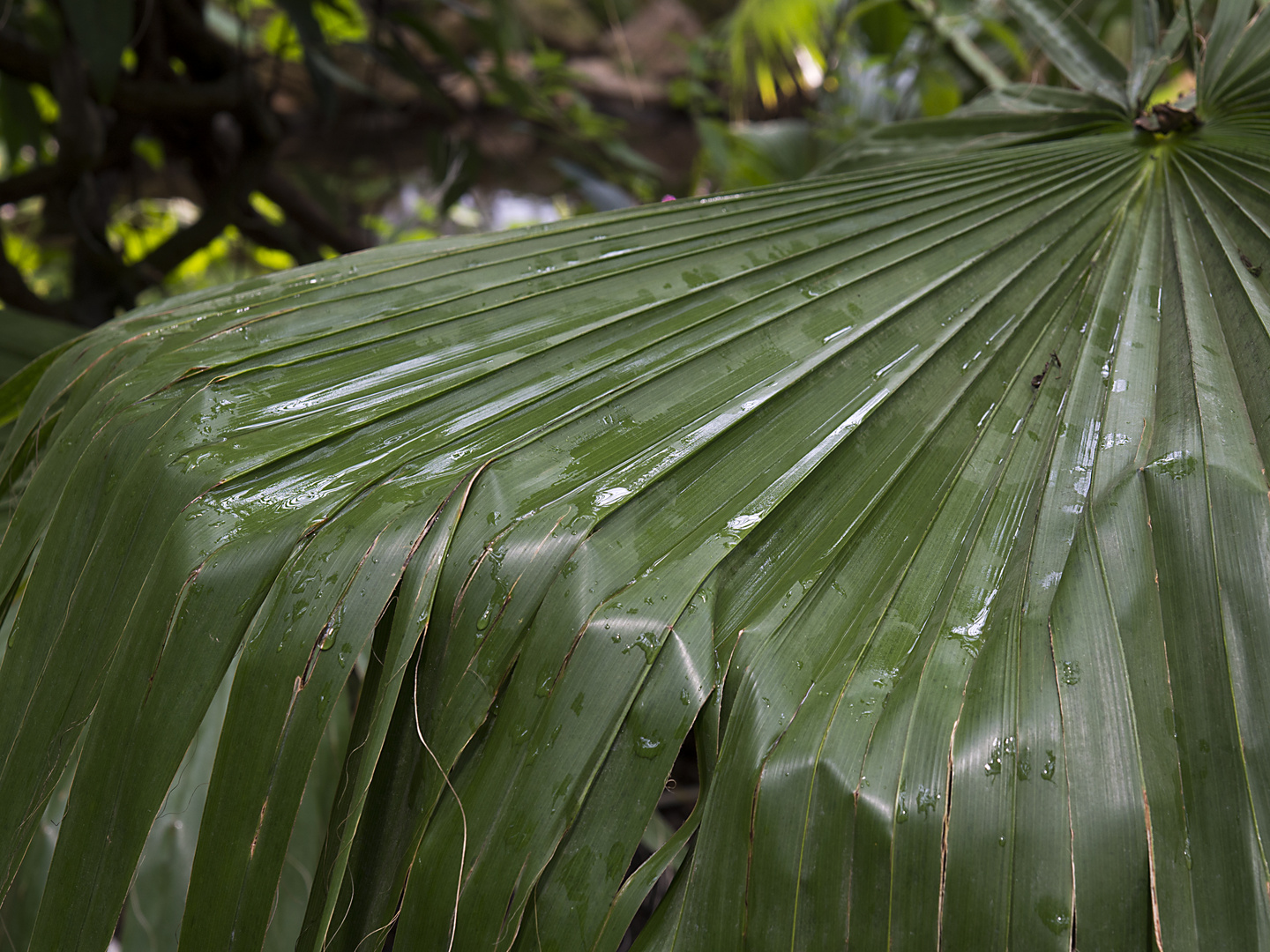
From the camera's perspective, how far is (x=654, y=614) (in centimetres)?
36

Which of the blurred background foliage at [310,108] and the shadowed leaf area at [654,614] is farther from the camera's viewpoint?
the blurred background foliage at [310,108]

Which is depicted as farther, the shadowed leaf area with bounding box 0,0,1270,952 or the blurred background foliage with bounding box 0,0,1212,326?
the blurred background foliage with bounding box 0,0,1212,326

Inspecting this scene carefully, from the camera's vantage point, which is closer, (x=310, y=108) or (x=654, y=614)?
(x=654, y=614)

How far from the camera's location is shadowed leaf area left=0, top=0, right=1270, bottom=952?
1.07 feet

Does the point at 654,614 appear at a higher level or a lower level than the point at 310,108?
lower

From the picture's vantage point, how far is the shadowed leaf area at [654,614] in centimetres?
32

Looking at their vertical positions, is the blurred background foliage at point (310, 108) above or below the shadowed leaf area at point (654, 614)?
above

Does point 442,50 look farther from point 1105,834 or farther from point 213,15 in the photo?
point 1105,834

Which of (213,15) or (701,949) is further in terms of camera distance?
(213,15)

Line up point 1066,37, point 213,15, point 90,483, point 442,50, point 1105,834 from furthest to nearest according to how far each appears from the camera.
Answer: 1. point 213,15
2. point 442,50
3. point 1066,37
4. point 90,483
5. point 1105,834

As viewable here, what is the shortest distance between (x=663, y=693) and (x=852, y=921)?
118 mm

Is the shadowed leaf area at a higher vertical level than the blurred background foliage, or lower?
lower

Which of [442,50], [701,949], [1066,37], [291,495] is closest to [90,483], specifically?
[291,495]

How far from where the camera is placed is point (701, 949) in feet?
1.10
